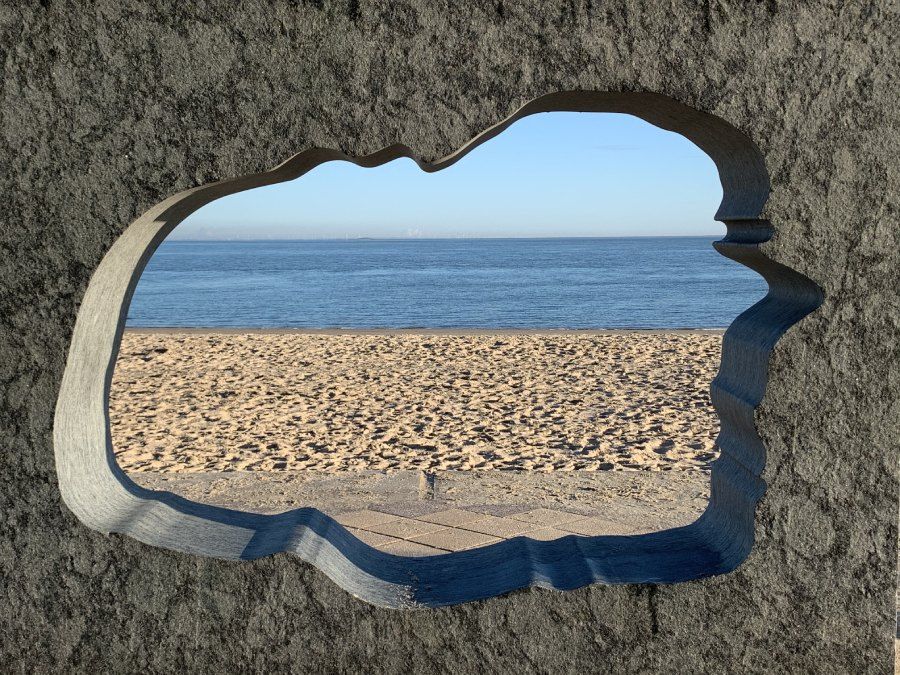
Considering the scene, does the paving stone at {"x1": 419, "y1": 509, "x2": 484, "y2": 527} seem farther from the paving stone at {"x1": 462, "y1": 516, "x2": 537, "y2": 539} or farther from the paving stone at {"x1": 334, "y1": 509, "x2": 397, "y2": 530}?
the paving stone at {"x1": 334, "y1": 509, "x2": 397, "y2": 530}

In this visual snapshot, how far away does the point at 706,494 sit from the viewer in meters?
5.36

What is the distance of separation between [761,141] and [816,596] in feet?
3.93

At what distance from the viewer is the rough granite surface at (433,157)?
85.9 inches

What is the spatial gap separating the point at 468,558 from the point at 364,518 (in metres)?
2.23

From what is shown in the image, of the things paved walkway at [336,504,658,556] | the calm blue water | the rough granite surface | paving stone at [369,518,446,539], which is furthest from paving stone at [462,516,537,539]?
the calm blue water

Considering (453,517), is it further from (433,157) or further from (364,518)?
(433,157)

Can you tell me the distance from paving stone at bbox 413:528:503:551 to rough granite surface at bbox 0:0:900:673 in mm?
2047

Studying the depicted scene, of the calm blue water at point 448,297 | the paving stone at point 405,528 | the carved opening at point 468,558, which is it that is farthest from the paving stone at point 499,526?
the calm blue water at point 448,297

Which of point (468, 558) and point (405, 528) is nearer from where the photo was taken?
point (468, 558)

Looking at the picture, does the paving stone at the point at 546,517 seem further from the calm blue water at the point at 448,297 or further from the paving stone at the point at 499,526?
the calm blue water at the point at 448,297

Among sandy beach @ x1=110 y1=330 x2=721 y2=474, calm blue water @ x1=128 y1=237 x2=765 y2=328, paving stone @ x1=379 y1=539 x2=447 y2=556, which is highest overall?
paving stone @ x1=379 y1=539 x2=447 y2=556

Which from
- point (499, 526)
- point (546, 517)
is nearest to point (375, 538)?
point (499, 526)

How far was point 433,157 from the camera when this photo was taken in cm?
220

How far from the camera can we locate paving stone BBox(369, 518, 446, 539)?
4.55 metres
